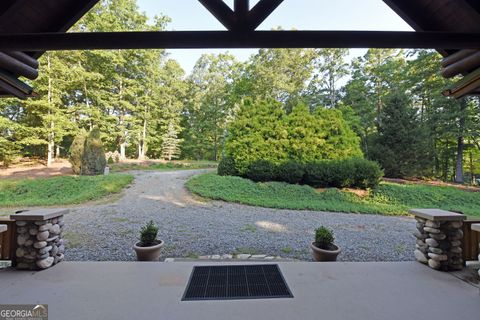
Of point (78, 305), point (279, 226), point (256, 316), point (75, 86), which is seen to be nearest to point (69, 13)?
point (78, 305)

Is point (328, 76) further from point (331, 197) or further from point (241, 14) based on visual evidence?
point (241, 14)

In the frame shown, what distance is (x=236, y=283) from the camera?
8.20 ft

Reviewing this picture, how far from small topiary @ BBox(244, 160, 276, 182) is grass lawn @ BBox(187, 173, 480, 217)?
0.51 metres

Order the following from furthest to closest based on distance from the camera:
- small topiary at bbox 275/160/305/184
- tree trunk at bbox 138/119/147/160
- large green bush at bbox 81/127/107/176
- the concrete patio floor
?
tree trunk at bbox 138/119/147/160, large green bush at bbox 81/127/107/176, small topiary at bbox 275/160/305/184, the concrete patio floor

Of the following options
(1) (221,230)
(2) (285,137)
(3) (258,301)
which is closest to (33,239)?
(3) (258,301)

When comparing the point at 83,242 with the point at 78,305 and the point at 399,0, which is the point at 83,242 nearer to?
the point at 78,305

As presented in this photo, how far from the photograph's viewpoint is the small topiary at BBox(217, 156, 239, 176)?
9.48 meters

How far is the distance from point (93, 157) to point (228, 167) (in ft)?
20.7

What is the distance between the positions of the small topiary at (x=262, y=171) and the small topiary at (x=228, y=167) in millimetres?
775

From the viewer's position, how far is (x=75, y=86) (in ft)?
45.9

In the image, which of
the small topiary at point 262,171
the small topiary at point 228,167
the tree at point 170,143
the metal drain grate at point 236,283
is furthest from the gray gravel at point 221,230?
the tree at point 170,143

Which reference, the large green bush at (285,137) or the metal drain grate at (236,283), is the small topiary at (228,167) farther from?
the metal drain grate at (236,283)

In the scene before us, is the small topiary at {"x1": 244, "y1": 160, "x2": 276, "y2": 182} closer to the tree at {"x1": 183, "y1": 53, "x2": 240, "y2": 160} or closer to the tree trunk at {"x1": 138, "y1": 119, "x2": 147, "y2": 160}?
the tree at {"x1": 183, "y1": 53, "x2": 240, "y2": 160}

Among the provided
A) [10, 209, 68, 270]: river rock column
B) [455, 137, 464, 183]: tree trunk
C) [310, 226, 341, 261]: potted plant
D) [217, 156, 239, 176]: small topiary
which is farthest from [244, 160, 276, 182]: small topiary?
[455, 137, 464, 183]: tree trunk
